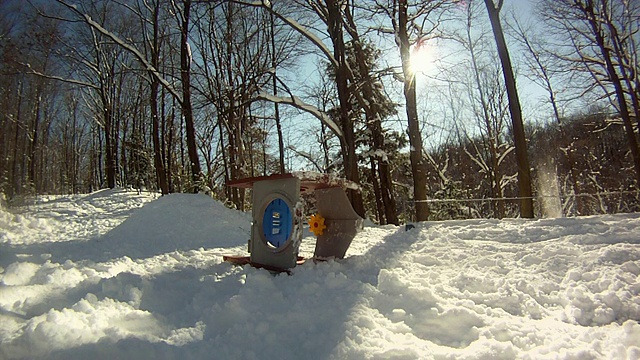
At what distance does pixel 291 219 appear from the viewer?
193 inches

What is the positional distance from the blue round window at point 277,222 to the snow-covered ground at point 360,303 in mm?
630

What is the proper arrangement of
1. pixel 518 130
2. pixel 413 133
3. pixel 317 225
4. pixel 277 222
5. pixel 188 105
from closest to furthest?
pixel 277 222 → pixel 317 225 → pixel 518 130 → pixel 413 133 → pixel 188 105

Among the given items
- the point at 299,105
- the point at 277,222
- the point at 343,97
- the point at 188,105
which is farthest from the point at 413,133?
the point at 188,105

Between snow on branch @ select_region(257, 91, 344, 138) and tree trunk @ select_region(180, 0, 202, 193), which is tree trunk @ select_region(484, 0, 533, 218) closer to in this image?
snow on branch @ select_region(257, 91, 344, 138)

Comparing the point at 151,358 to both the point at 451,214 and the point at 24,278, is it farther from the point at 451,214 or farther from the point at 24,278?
the point at 451,214

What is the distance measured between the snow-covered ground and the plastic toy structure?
0.37 m

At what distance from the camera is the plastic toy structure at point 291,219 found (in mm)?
4887

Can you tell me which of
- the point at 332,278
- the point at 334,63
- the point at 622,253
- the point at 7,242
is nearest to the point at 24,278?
the point at 332,278

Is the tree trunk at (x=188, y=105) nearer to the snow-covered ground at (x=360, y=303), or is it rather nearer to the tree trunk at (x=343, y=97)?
the tree trunk at (x=343, y=97)

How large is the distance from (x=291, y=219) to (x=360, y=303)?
1679 mm

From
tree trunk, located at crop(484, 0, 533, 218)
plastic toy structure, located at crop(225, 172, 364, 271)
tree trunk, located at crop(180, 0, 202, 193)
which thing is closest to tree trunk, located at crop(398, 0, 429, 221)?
tree trunk, located at crop(484, 0, 533, 218)

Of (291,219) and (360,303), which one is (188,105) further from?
(360,303)

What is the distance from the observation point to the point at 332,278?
4223mm

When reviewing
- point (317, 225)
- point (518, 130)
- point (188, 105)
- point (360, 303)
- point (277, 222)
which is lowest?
point (360, 303)
